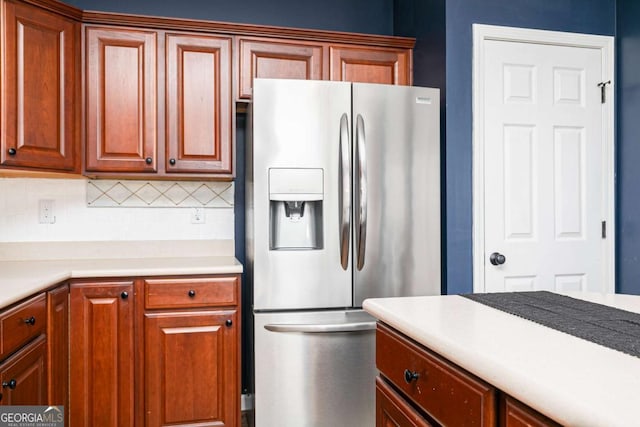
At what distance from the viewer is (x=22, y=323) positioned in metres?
1.72

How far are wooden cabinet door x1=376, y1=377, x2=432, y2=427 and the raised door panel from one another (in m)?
1.61

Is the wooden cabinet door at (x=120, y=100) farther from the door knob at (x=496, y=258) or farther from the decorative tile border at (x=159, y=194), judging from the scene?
the door knob at (x=496, y=258)

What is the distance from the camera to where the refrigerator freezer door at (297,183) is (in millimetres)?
2256

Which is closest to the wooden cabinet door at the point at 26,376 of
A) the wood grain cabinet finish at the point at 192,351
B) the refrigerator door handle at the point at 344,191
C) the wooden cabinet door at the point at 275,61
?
the wood grain cabinet finish at the point at 192,351

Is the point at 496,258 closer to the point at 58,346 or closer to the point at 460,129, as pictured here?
the point at 460,129

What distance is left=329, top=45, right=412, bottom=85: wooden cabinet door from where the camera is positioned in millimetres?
2719

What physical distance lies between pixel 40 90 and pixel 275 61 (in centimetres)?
119

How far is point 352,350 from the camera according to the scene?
2.31 meters

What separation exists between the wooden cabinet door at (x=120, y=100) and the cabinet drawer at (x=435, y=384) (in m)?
1.76

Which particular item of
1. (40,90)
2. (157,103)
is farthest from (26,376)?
(157,103)

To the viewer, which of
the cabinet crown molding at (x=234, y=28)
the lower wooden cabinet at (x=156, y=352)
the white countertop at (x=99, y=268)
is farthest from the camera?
the cabinet crown molding at (x=234, y=28)

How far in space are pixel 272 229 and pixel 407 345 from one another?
4.31 feet

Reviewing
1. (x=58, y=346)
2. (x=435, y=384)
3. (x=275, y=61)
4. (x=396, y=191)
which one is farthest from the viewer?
(x=275, y=61)

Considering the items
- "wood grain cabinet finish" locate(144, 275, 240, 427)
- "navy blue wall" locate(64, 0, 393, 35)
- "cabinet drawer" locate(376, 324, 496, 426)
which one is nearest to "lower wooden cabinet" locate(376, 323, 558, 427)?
"cabinet drawer" locate(376, 324, 496, 426)
